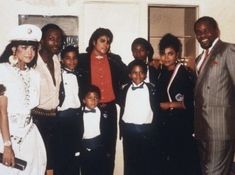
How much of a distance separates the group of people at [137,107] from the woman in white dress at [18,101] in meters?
0.09

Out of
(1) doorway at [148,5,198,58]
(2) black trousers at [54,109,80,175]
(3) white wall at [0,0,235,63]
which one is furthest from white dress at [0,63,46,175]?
(1) doorway at [148,5,198,58]

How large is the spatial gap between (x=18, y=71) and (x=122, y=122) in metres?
1.87

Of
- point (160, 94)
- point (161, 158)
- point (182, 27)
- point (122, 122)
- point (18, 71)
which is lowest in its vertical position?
point (161, 158)

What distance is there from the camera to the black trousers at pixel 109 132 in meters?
4.59

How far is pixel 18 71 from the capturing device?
3.12 metres

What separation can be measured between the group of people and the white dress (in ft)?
0.17

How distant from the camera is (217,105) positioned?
3762mm

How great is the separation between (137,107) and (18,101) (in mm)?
1751

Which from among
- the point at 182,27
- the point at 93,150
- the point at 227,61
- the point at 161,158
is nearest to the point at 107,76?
the point at 93,150

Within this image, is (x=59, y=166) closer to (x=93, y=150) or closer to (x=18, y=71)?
(x=93, y=150)

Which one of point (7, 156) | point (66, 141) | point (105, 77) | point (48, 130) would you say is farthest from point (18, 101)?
point (105, 77)

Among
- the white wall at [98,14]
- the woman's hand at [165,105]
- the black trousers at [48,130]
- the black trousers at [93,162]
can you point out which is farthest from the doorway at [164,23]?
the black trousers at [48,130]

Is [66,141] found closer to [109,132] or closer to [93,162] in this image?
[93,162]

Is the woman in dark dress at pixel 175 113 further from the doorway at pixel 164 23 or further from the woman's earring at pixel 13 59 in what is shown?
the doorway at pixel 164 23
